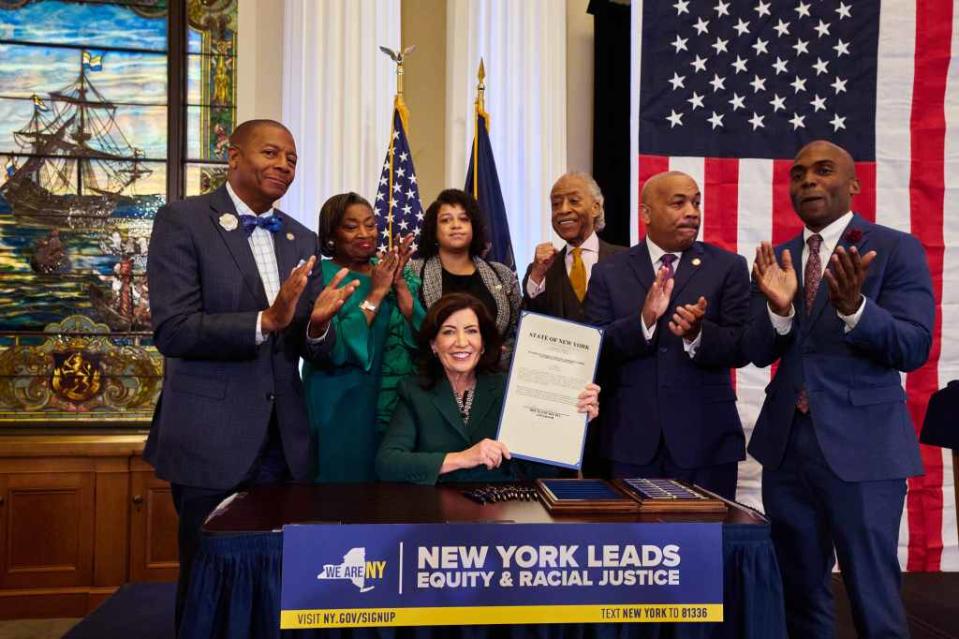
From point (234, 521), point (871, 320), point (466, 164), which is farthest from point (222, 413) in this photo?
point (466, 164)

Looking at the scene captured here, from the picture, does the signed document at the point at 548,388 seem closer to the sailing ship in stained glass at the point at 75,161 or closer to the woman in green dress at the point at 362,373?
the woman in green dress at the point at 362,373

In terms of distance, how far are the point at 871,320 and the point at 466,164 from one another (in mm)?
3080

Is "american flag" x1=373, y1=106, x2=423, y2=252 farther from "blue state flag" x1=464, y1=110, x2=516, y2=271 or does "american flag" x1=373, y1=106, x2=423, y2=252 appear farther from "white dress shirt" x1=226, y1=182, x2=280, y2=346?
"white dress shirt" x1=226, y1=182, x2=280, y2=346

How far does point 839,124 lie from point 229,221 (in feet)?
11.9

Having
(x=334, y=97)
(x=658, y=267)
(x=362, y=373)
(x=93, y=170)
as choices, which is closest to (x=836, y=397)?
(x=658, y=267)

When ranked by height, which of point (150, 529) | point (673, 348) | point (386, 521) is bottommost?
point (150, 529)

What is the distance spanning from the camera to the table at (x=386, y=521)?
6.21 feet

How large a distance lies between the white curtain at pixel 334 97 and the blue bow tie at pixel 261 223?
2099mm

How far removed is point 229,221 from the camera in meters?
2.80

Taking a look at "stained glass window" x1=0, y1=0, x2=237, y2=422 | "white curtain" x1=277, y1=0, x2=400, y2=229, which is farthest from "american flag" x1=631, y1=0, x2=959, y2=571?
"stained glass window" x1=0, y1=0, x2=237, y2=422

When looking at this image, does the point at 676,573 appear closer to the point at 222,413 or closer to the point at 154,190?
the point at 222,413

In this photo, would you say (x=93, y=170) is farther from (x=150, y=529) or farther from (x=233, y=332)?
(x=233, y=332)

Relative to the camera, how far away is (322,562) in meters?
1.90

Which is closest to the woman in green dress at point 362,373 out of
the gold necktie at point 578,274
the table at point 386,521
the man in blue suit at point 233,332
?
the man in blue suit at point 233,332
